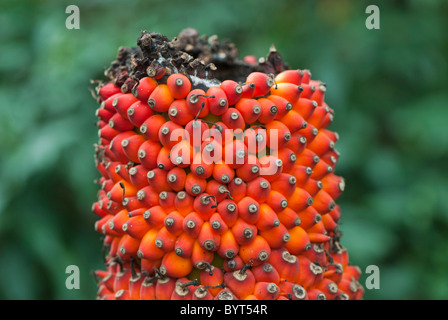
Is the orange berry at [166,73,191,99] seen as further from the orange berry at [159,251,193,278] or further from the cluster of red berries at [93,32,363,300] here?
the orange berry at [159,251,193,278]

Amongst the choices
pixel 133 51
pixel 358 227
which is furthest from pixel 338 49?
pixel 133 51

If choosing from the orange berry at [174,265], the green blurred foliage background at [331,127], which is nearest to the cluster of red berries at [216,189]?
the orange berry at [174,265]

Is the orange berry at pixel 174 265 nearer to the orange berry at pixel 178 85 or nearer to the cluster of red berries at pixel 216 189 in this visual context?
the cluster of red berries at pixel 216 189

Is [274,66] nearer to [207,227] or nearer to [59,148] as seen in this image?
[207,227]

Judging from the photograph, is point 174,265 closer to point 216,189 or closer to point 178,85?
point 216,189

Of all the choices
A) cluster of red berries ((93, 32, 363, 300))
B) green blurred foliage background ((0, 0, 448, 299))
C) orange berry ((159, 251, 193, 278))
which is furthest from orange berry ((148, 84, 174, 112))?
green blurred foliage background ((0, 0, 448, 299))

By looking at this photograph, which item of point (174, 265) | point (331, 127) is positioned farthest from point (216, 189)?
point (331, 127)
